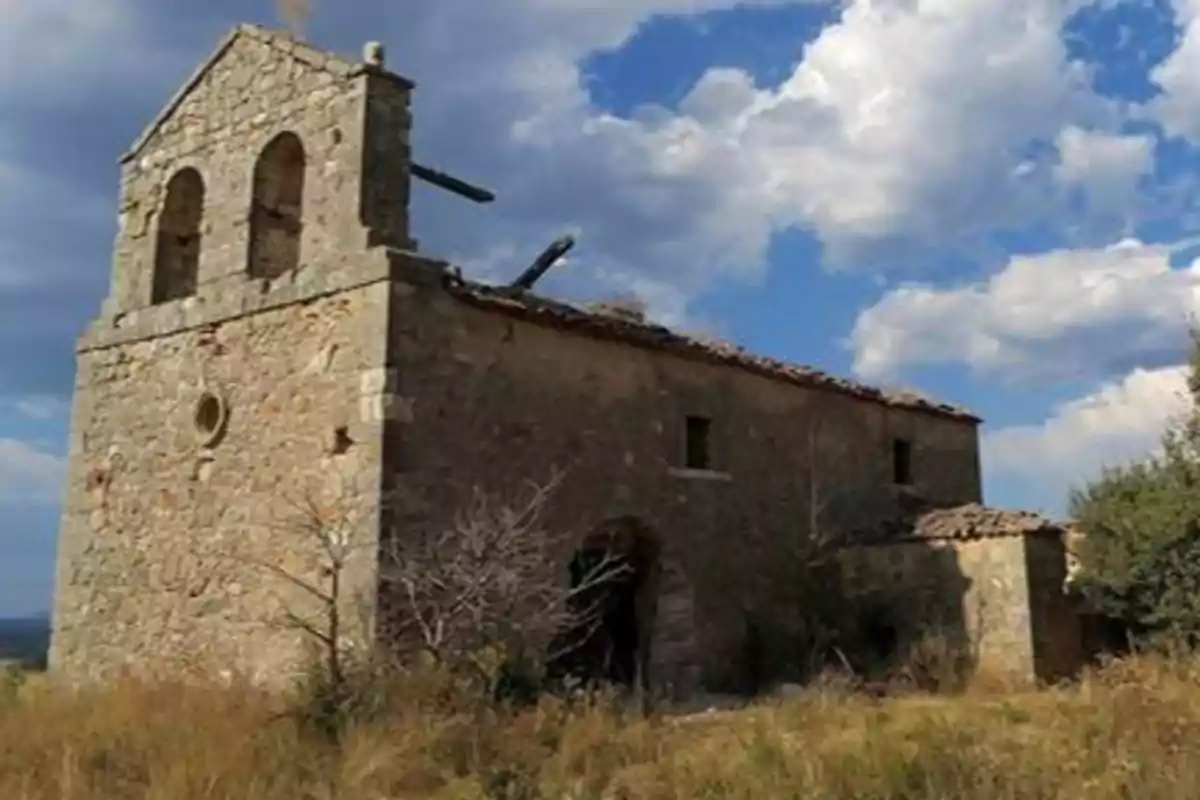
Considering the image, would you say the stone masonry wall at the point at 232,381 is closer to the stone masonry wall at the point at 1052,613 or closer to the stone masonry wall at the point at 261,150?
the stone masonry wall at the point at 261,150

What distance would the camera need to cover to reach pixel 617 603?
1513cm

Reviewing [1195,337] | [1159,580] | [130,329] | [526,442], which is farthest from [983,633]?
[130,329]

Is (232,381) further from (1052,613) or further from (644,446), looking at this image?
(1052,613)

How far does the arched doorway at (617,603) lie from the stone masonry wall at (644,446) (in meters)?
0.17

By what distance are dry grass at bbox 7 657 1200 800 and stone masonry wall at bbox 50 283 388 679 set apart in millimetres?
1935

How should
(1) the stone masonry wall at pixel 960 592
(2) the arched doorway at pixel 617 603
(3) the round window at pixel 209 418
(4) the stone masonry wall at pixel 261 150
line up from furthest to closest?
(1) the stone masonry wall at pixel 960 592, (2) the arched doorway at pixel 617 603, (3) the round window at pixel 209 418, (4) the stone masonry wall at pixel 261 150

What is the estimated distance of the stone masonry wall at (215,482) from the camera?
40.5 ft

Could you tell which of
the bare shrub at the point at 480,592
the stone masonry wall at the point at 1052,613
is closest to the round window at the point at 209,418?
the bare shrub at the point at 480,592

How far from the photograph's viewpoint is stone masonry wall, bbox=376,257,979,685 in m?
12.5

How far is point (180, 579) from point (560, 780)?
6631 millimetres

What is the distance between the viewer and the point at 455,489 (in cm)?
1258

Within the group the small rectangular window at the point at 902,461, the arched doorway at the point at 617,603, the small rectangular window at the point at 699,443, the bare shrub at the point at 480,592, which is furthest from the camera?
the small rectangular window at the point at 902,461

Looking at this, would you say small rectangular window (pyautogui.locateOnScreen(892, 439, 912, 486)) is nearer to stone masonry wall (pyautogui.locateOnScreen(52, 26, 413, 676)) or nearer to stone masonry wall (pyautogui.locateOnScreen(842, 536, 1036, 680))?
stone masonry wall (pyautogui.locateOnScreen(842, 536, 1036, 680))

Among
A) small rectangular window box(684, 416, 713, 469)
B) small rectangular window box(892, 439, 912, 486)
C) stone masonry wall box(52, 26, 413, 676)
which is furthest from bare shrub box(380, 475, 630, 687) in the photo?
small rectangular window box(892, 439, 912, 486)
